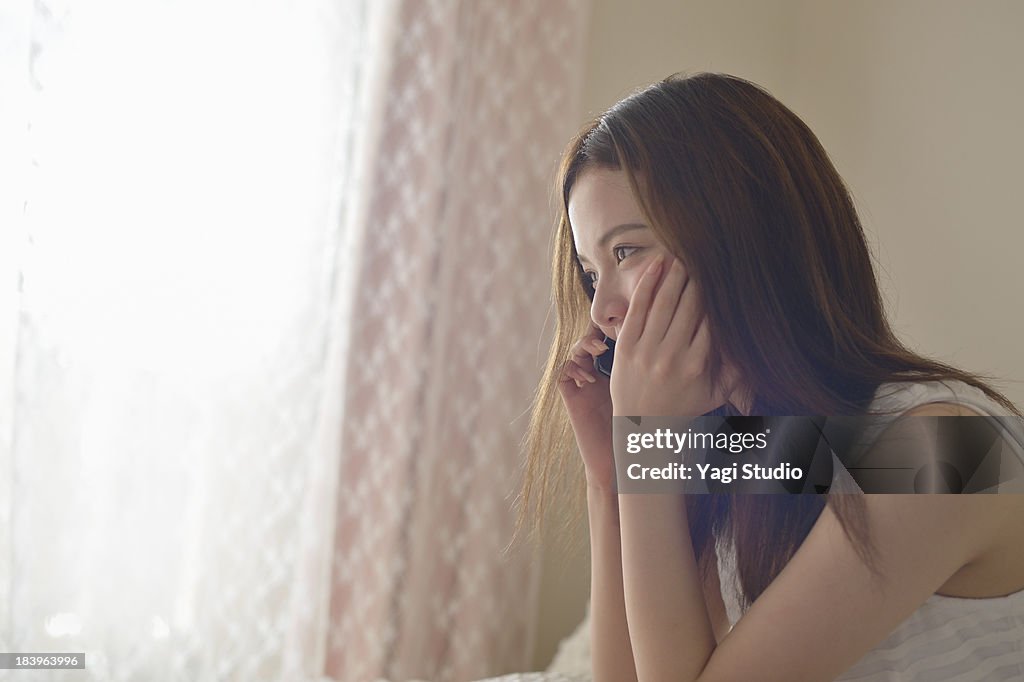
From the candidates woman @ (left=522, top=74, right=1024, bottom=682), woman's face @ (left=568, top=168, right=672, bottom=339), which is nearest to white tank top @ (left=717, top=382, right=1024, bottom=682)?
woman @ (left=522, top=74, right=1024, bottom=682)

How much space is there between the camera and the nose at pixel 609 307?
102 centimetres

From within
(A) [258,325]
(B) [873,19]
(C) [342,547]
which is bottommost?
(C) [342,547]

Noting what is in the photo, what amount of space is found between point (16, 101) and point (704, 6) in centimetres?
Result: 147

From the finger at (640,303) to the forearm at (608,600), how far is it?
27 cm

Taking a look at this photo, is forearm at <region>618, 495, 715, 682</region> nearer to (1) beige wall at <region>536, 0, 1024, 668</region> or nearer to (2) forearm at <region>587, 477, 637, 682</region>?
(2) forearm at <region>587, 477, 637, 682</region>

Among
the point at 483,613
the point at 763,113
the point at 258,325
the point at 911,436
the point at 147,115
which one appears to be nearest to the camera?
the point at 911,436

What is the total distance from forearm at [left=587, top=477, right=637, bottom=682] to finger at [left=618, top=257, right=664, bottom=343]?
27cm

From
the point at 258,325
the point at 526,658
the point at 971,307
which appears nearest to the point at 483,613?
the point at 526,658

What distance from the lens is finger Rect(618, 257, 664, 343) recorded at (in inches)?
38.3

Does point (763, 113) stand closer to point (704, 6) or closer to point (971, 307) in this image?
point (971, 307)

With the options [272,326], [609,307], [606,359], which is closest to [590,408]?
[606,359]

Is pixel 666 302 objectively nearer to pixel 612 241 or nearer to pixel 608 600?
pixel 612 241

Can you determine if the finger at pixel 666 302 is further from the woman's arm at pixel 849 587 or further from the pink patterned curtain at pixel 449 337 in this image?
the pink patterned curtain at pixel 449 337

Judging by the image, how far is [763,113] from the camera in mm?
991
